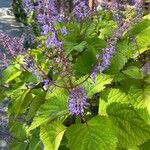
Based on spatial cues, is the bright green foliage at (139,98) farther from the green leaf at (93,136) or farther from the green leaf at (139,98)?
the green leaf at (93,136)

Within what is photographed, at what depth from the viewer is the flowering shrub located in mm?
2305

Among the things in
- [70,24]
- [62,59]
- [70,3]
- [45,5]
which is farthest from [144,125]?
[70,3]

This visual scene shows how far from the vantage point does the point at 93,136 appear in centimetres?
229

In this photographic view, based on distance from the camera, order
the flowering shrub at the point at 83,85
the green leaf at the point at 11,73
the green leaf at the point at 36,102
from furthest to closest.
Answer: the green leaf at the point at 11,73 < the green leaf at the point at 36,102 < the flowering shrub at the point at 83,85

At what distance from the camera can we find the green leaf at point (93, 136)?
7.36 ft

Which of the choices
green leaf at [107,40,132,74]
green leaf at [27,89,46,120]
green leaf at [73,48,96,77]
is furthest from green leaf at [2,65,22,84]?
green leaf at [107,40,132,74]

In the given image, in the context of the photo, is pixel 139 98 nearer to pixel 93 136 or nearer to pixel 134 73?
pixel 134 73

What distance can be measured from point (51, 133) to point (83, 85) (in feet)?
1.28

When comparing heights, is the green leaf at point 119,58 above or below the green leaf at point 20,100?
above

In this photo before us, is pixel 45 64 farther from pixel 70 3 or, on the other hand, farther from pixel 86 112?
pixel 70 3

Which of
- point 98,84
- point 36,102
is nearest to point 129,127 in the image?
point 98,84

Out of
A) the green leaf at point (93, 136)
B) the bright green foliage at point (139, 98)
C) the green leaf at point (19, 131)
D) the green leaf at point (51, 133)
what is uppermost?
the bright green foliage at point (139, 98)

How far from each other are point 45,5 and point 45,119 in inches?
25.8

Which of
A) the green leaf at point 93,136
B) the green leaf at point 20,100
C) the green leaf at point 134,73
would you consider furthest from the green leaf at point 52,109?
the green leaf at point 20,100
